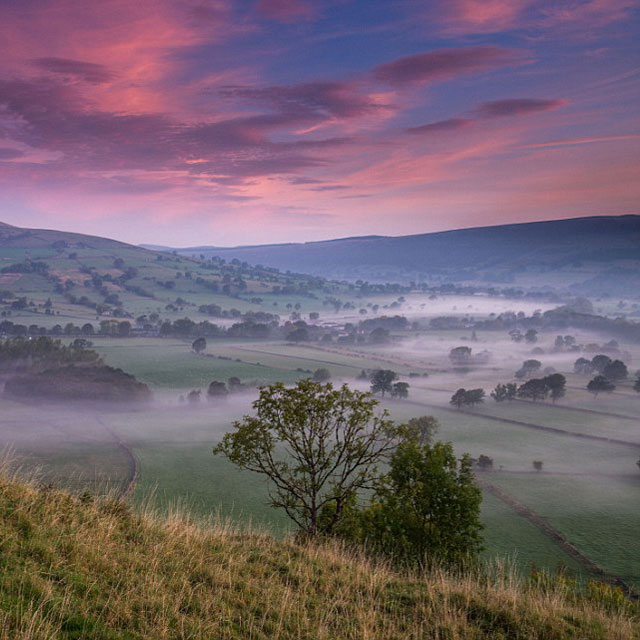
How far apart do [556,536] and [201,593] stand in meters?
55.4

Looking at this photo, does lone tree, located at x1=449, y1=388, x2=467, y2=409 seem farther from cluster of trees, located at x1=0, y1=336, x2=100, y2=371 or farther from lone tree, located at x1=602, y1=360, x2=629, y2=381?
cluster of trees, located at x1=0, y1=336, x2=100, y2=371

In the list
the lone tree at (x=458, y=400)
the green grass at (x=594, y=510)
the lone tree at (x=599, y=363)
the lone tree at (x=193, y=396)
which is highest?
the lone tree at (x=599, y=363)

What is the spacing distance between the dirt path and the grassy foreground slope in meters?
32.6

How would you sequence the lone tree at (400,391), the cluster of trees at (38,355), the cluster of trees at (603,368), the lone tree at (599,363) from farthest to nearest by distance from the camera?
1. the lone tree at (599,363)
2. the cluster of trees at (603,368)
3. the cluster of trees at (38,355)
4. the lone tree at (400,391)

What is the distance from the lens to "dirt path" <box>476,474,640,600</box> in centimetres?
4347

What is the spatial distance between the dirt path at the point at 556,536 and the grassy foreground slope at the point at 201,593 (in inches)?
1283

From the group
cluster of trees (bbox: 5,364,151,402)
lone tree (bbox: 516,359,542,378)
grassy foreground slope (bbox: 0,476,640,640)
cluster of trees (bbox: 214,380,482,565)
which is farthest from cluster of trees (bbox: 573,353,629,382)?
grassy foreground slope (bbox: 0,476,640,640)

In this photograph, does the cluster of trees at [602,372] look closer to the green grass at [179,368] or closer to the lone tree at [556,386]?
the lone tree at [556,386]

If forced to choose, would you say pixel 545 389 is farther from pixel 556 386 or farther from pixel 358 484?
pixel 358 484

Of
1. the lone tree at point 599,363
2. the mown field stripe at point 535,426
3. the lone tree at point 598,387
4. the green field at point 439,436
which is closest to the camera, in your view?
the green field at point 439,436

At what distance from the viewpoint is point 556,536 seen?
5459cm

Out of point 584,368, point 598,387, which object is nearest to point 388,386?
point 598,387

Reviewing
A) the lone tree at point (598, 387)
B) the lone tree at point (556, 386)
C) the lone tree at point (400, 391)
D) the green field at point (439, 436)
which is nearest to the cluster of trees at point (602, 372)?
the lone tree at point (598, 387)

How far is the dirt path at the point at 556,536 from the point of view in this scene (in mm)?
43469
